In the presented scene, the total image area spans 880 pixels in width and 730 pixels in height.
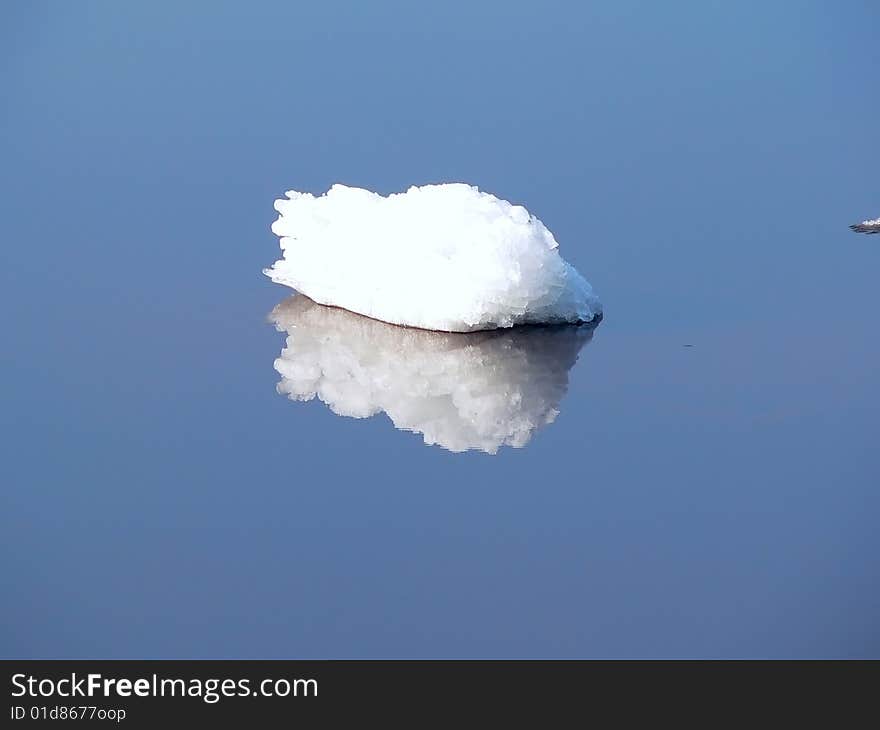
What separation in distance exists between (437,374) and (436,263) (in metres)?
0.64

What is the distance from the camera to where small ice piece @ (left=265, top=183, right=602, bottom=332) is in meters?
8.97

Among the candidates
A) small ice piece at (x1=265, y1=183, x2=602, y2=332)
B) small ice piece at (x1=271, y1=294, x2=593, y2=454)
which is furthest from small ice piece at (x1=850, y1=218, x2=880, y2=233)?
small ice piece at (x1=271, y1=294, x2=593, y2=454)

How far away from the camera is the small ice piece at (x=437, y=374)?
8.36 meters

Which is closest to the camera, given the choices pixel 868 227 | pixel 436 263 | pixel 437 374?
pixel 437 374

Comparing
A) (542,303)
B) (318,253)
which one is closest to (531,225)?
(542,303)

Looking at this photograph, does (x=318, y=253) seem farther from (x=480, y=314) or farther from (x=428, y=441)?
(x=428, y=441)

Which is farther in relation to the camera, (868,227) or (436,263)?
(868,227)

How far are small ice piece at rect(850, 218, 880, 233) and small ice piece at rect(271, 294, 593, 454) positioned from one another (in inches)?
93.4

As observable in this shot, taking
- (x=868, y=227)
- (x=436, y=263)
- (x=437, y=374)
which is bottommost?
(x=437, y=374)

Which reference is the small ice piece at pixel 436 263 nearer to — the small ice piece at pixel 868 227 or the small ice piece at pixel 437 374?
the small ice piece at pixel 437 374

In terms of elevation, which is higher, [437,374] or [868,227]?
[868,227]

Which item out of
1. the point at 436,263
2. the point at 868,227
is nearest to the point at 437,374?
the point at 436,263

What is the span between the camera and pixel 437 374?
28.6 ft

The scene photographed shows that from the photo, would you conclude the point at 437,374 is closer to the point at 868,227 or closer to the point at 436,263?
the point at 436,263
